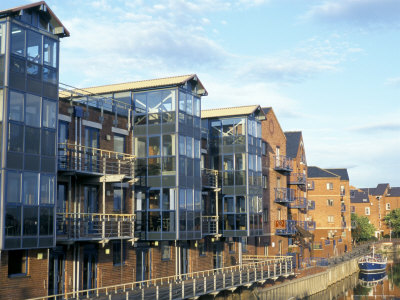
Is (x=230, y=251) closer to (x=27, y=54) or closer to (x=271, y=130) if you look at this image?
(x=271, y=130)

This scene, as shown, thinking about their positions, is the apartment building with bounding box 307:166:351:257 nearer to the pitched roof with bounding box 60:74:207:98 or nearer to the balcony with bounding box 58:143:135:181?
the pitched roof with bounding box 60:74:207:98

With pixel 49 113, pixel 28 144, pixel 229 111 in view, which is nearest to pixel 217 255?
pixel 229 111

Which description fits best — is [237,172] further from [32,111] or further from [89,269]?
[32,111]

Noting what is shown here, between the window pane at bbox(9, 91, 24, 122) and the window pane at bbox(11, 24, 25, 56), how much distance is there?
170 cm

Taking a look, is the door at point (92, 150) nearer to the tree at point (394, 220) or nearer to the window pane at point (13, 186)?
the window pane at point (13, 186)

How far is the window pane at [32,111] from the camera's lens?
21.0m

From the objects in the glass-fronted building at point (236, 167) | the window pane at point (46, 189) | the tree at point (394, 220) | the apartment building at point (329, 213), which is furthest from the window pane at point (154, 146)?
the tree at point (394, 220)

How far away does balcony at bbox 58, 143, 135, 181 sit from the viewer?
80.9 feet

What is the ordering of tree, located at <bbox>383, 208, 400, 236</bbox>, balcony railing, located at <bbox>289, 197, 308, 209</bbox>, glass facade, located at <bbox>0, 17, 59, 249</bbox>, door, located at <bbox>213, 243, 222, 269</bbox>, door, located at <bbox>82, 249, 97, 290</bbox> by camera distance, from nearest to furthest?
1. glass facade, located at <bbox>0, 17, 59, 249</bbox>
2. door, located at <bbox>82, 249, 97, 290</bbox>
3. door, located at <bbox>213, 243, 222, 269</bbox>
4. balcony railing, located at <bbox>289, 197, 308, 209</bbox>
5. tree, located at <bbox>383, 208, 400, 236</bbox>

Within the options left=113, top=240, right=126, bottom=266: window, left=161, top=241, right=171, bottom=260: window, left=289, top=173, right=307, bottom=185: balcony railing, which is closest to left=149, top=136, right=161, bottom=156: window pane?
left=113, top=240, right=126, bottom=266: window

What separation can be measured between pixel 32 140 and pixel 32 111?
3.72ft

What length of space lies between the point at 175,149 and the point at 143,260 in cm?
650

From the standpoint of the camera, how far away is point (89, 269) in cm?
2661

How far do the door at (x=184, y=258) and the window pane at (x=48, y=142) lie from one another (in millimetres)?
14303
